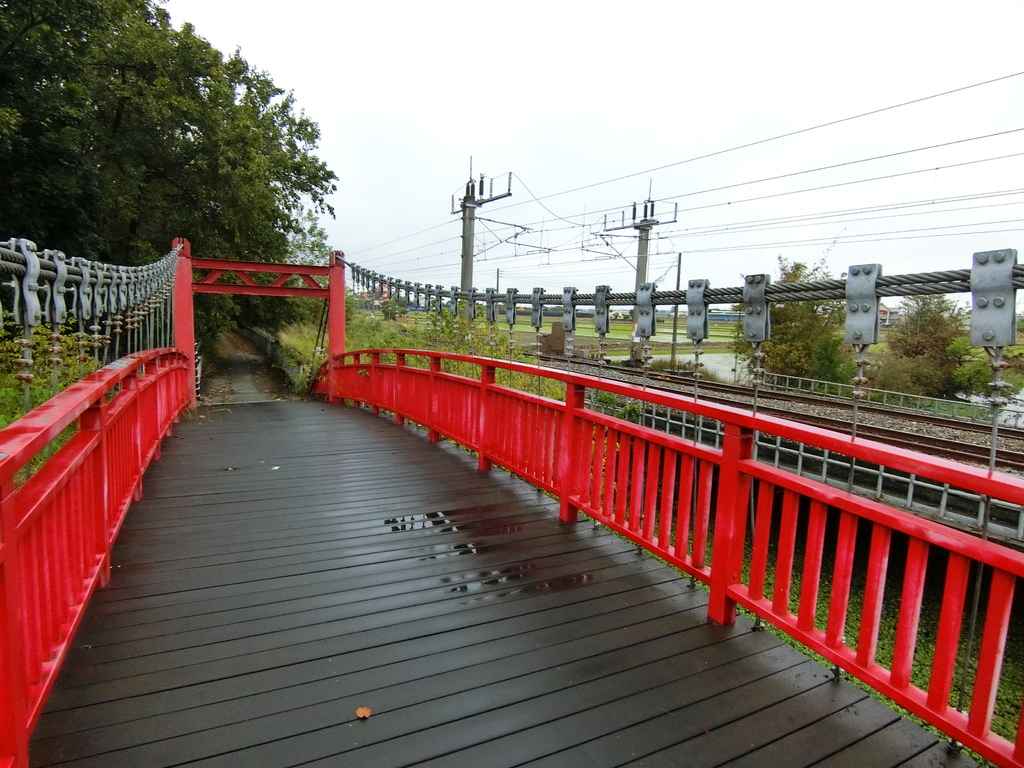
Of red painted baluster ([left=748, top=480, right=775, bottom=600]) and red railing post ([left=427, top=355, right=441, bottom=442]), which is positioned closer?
red painted baluster ([left=748, top=480, right=775, bottom=600])

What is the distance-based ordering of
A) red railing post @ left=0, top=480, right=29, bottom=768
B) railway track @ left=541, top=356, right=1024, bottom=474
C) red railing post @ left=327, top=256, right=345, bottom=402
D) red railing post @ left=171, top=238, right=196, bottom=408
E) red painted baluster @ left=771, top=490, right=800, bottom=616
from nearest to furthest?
1. red railing post @ left=0, top=480, right=29, bottom=768
2. red painted baluster @ left=771, top=490, right=800, bottom=616
3. railway track @ left=541, top=356, right=1024, bottom=474
4. red railing post @ left=171, top=238, right=196, bottom=408
5. red railing post @ left=327, top=256, right=345, bottom=402

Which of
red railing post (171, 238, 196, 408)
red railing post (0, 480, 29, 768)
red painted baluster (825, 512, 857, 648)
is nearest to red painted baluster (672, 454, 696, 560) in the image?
red painted baluster (825, 512, 857, 648)

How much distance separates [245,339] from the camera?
41844 mm

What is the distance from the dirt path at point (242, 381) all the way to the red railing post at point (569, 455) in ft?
42.0

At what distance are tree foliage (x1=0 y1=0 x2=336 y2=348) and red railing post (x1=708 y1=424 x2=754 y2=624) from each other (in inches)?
542

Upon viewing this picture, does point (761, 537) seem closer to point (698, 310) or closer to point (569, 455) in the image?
point (698, 310)

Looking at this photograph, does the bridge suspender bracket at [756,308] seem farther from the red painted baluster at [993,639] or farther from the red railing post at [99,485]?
the red railing post at [99,485]

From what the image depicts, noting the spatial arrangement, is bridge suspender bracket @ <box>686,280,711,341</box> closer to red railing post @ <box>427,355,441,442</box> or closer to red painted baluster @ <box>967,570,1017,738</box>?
red painted baluster @ <box>967,570,1017,738</box>

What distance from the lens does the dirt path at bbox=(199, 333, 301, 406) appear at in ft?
62.8

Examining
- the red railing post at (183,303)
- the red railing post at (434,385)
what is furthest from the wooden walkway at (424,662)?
the red railing post at (183,303)

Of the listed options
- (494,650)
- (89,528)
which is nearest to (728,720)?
(494,650)

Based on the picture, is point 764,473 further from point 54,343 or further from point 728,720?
point 54,343

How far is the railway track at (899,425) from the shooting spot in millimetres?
9570

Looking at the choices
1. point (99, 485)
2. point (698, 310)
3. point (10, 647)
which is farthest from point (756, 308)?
point (99, 485)
